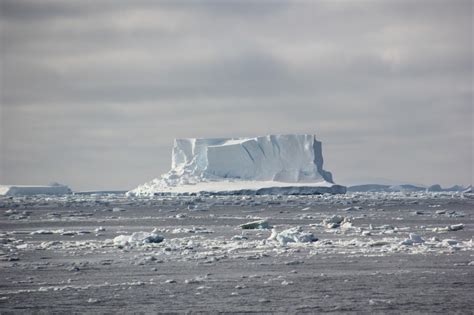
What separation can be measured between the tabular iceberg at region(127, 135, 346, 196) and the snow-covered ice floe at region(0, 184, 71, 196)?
38.0 m

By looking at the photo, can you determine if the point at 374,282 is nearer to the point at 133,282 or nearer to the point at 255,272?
the point at 255,272

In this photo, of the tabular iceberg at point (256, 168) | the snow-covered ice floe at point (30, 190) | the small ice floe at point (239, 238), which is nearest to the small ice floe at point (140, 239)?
the small ice floe at point (239, 238)

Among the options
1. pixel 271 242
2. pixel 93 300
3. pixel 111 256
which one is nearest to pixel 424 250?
pixel 271 242

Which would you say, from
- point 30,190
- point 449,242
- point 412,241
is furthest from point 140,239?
point 30,190

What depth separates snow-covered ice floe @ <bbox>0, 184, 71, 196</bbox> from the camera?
4259 inches

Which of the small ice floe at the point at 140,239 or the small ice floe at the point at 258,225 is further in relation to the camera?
the small ice floe at the point at 258,225

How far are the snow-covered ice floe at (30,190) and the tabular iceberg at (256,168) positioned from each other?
A: 38.0 metres

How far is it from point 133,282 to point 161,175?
6837cm

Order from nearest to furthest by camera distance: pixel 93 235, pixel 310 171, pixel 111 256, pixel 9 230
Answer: pixel 111 256
pixel 93 235
pixel 9 230
pixel 310 171

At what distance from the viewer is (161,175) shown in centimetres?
8169

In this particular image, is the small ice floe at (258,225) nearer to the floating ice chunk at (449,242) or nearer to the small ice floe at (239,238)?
the small ice floe at (239,238)

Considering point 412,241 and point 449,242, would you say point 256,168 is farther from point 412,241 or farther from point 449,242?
point 449,242

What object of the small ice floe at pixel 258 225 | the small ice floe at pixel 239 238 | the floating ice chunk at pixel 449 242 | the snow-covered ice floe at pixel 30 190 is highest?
the snow-covered ice floe at pixel 30 190

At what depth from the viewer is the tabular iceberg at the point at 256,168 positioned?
7300 cm
